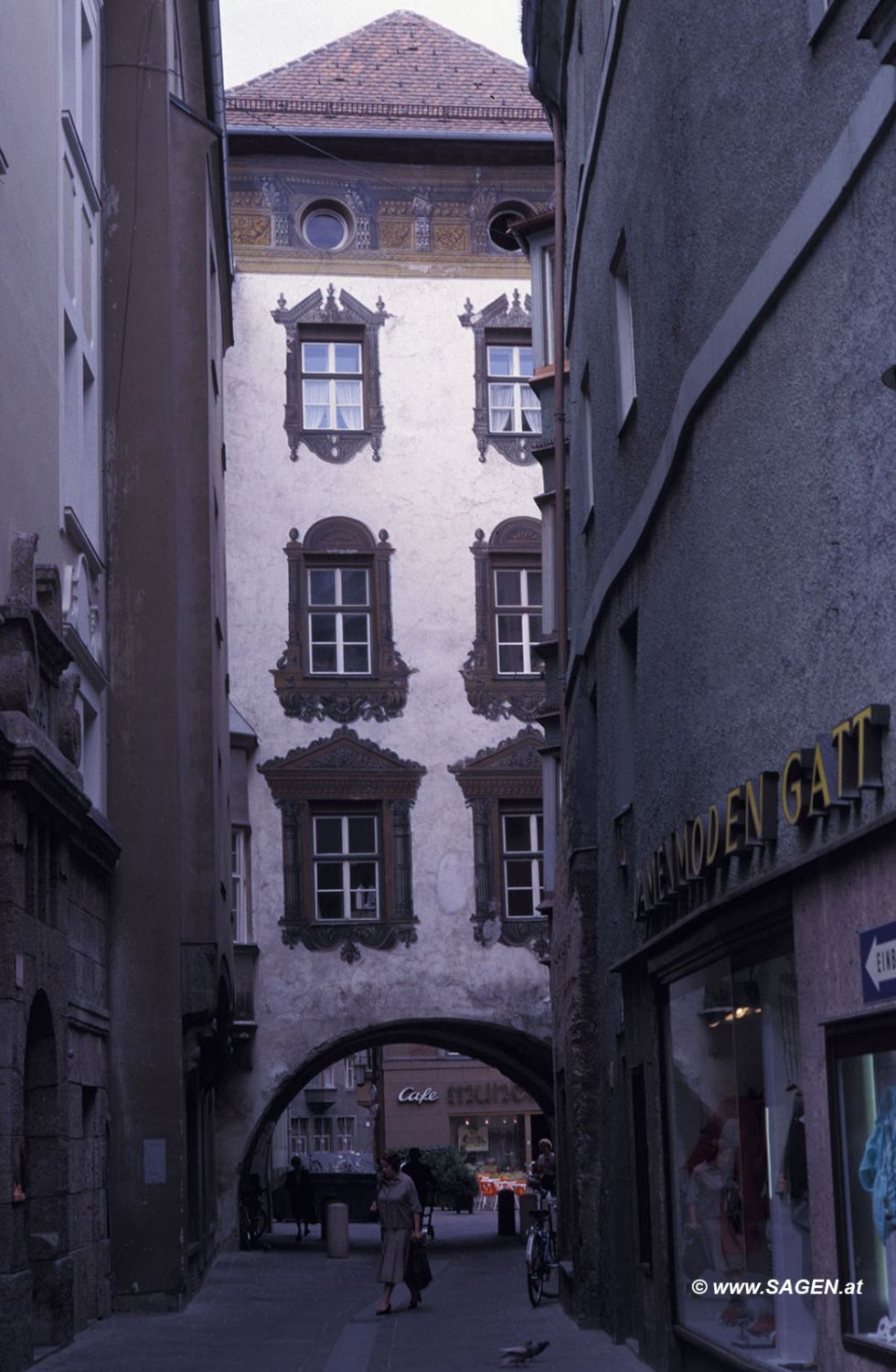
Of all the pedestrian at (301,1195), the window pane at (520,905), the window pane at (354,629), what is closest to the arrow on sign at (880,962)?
the window pane at (520,905)

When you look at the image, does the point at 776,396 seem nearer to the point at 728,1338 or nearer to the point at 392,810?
the point at 728,1338

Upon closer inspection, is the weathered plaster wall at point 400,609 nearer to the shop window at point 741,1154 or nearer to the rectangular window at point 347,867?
the rectangular window at point 347,867

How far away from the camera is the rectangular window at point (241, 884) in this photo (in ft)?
99.3

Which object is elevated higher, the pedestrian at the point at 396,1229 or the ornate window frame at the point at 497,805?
the ornate window frame at the point at 497,805

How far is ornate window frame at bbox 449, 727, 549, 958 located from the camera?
3077 cm

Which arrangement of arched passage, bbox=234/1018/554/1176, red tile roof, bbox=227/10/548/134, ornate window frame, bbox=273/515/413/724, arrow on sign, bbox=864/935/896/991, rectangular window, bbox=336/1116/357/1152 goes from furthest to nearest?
rectangular window, bbox=336/1116/357/1152 < red tile roof, bbox=227/10/548/134 < ornate window frame, bbox=273/515/413/724 < arched passage, bbox=234/1018/554/1176 < arrow on sign, bbox=864/935/896/991

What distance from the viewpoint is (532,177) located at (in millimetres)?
33250

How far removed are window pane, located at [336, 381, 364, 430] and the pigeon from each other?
20491 mm

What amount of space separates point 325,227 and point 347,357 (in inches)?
87.8

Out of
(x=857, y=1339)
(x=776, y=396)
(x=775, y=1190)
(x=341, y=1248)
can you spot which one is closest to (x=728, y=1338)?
(x=775, y=1190)

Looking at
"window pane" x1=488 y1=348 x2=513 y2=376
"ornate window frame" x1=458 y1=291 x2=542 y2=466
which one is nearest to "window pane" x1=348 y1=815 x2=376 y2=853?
"ornate window frame" x1=458 y1=291 x2=542 y2=466

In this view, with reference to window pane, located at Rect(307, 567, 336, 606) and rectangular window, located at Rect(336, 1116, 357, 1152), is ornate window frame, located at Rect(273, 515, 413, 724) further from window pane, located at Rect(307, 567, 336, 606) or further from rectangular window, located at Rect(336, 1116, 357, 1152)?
rectangular window, located at Rect(336, 1116, 357, 1152)

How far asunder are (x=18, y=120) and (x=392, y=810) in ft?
55.0

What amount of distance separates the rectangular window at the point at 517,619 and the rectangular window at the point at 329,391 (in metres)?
3.48
